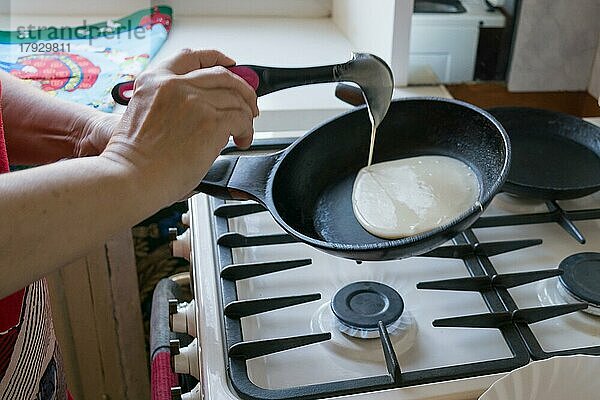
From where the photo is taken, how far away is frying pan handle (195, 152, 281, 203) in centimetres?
69

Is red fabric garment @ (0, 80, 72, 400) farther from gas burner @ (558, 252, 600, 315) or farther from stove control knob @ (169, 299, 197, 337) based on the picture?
gas burner @ (558, 252, 600, 315)

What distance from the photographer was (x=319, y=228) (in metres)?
0.76

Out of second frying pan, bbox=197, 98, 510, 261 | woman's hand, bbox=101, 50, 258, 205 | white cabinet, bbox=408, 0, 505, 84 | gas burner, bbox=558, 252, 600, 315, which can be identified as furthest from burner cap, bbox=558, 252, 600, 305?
white cabinet, bbox=408, 0, 505, 84

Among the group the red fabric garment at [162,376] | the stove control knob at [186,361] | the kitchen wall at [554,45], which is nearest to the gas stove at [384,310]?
the stove control knob at [186,361]

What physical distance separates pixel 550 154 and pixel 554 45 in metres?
0.29

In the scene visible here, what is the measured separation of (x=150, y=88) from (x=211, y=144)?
0.07 meters

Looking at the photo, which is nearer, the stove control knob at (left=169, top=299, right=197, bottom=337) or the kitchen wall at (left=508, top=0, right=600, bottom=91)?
the stove control knob at (left=169, top=299, right=197, bottom=337)

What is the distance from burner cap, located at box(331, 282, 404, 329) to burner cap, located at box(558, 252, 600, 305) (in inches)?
6.8

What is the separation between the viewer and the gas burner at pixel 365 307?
0.64 metres

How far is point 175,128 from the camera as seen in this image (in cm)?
55

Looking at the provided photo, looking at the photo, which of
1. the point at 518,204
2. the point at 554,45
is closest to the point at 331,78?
the point at 518,204

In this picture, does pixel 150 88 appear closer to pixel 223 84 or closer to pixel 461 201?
pixel 223 84

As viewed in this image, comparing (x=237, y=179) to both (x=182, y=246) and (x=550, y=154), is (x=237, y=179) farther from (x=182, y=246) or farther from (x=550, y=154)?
(x=550, y=154)

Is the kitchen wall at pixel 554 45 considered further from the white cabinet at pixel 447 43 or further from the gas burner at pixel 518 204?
the gas burner at pixel 518 204
